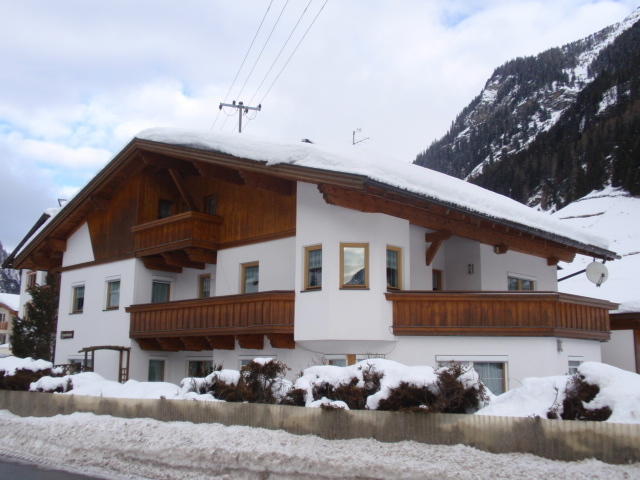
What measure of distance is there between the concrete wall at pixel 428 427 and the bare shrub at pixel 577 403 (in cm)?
52

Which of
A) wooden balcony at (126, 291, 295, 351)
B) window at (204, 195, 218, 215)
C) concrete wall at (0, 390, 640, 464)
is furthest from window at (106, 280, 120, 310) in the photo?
concrete wall at (0, 390, 640, 464)

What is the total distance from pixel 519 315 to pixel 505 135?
5454 inches

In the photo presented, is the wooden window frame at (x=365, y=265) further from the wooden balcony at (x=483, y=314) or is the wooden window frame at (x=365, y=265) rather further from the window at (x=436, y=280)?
the window at (x=436, y=280)

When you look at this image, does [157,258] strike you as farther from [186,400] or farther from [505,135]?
[505,135]

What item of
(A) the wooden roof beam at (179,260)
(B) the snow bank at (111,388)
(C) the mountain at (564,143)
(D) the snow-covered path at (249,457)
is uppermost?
(C) the mountain at (564,143)

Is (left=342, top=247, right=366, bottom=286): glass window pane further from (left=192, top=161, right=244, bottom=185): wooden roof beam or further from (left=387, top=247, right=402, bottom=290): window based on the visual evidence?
(left=192, top=161, right=244, bottom=185): wooden roof beam

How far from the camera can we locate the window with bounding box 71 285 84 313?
1090 inches

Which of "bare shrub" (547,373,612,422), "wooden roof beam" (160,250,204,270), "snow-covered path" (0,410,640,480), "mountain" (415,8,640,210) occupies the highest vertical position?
"mountain" (415,8,640,210)

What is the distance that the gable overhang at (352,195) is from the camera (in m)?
16.9

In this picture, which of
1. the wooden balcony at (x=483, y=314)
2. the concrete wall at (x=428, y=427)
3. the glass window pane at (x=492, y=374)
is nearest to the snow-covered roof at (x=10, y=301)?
the wooden balcony at (x=483, y=314)

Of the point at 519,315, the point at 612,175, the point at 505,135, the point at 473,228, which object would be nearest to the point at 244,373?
the point at 519,315

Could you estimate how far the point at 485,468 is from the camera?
927 cm

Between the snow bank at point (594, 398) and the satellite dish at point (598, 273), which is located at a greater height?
the satellite dish at point (598, 273)

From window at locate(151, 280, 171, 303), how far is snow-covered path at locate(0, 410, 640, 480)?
35.6 ft
